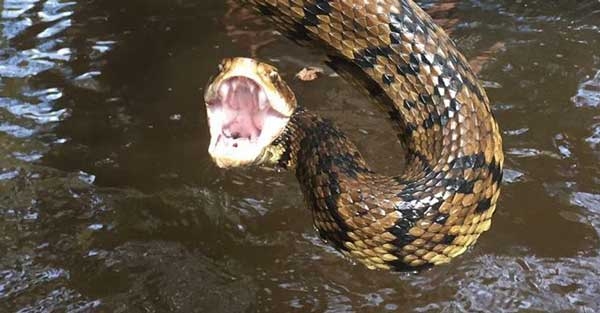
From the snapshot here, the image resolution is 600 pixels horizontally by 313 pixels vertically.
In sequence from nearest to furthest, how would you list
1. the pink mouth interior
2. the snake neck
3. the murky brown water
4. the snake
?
the snake → the pink mouth interior → the snake neck → the murky brown water

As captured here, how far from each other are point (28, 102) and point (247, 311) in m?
2.49

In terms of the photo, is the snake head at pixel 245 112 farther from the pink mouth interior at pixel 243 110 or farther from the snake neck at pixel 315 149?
the snake neck at pixel 315 149

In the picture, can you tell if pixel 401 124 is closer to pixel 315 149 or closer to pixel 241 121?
pixel 315 149

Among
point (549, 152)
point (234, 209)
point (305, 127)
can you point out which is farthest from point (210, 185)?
point (549, 152)

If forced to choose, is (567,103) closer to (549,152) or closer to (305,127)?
(549,152)

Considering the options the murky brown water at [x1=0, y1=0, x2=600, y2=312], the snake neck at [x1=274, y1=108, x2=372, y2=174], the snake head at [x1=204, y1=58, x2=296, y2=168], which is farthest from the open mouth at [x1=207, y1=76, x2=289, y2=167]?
the murky brown water at [x1=0, y1=0, x2=600, y2=312]

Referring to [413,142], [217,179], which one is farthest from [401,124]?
[217,179]

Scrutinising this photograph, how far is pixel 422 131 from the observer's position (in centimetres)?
412

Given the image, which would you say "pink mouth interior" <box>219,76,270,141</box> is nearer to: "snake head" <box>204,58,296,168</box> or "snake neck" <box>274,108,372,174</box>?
"snake head" <box>204,58,296,168</box>

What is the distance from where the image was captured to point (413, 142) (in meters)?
4.21

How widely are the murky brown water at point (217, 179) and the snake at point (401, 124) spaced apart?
532mm

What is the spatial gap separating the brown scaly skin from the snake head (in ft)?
1.27

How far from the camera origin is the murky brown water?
4.59m

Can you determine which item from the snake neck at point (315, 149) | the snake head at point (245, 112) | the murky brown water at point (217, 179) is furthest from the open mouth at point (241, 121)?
the murky brown water at point (217, 179)
